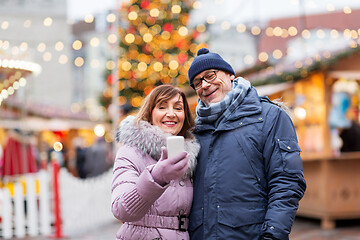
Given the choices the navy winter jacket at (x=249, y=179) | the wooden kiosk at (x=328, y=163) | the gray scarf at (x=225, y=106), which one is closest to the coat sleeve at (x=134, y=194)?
the navy winter jacket at (x=249, y=179)

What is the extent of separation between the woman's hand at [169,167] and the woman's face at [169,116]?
18.9 inches

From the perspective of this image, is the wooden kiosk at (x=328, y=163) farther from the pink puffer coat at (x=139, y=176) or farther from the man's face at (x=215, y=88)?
the pink puffer coat at (x=139, y=176)

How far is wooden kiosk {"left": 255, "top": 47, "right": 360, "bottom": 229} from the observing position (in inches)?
300

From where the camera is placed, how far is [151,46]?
48.1 ft

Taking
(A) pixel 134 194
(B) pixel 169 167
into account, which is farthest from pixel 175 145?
(A) pixel 134 194

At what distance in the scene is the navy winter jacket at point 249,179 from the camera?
91.8 inches

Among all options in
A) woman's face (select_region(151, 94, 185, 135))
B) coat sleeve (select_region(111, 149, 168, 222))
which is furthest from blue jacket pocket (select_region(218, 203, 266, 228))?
woman's face (select_region(151, 94, 185, 135))

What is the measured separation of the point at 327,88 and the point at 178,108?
567cm

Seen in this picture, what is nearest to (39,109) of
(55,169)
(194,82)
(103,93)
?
(103,93)

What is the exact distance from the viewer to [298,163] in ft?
7.79

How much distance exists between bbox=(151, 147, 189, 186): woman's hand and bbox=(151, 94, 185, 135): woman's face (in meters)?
0.48

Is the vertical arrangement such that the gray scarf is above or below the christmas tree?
below

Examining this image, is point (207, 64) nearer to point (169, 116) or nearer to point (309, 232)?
point (169, 116)

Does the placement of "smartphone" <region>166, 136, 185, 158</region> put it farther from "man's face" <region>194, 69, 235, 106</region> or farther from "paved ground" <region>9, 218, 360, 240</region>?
"paved ground" <region>9, 218, 360, 240</region>
